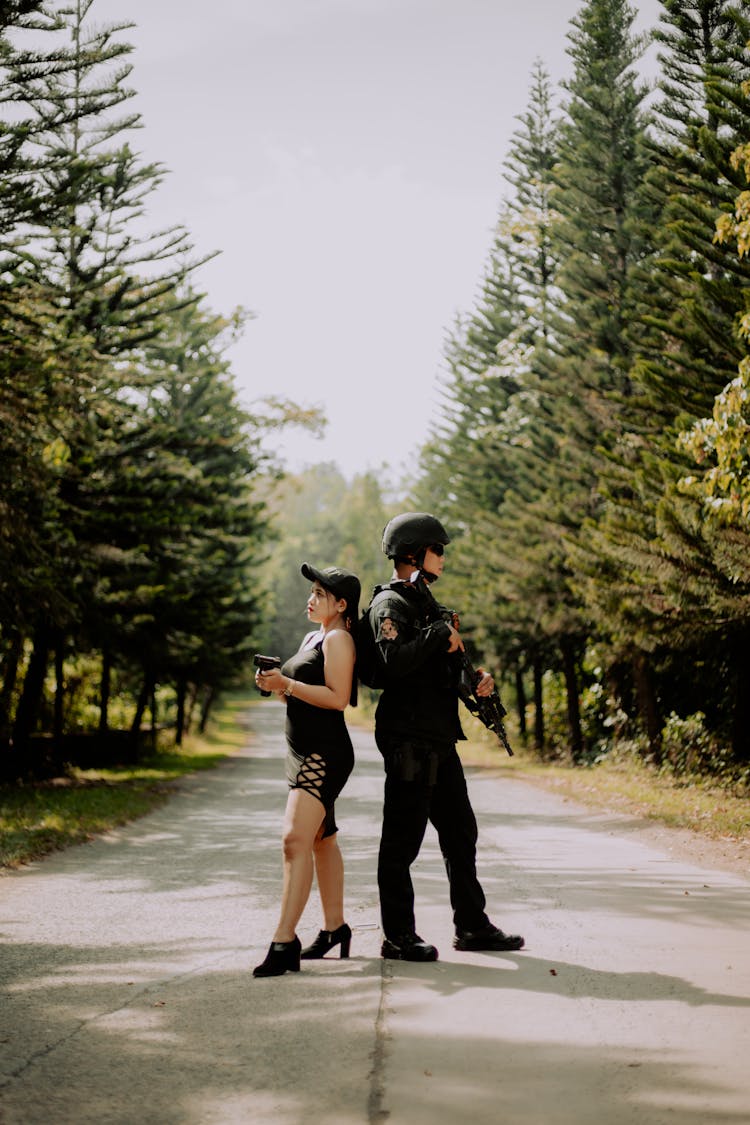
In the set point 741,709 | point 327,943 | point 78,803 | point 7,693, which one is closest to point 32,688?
point 78,803

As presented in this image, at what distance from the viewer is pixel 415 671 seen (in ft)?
18.1

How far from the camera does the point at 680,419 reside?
12805 millimetres

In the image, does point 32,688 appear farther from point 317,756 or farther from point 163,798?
point 317,756

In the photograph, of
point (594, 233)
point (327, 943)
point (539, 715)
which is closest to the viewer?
point (327, 943)

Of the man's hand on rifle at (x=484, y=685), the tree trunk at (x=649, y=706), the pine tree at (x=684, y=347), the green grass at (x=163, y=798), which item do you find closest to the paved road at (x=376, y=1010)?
the man's hand on rifle at (x=484, y=685)

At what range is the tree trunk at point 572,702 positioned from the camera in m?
25.5

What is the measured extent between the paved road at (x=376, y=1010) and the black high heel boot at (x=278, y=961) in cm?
6

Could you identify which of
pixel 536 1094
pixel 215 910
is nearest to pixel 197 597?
pixel 215 910

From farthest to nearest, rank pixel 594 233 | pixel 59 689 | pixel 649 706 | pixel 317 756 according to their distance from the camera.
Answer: pixel 59 689
pixel 594 233
pixel 649 706
pixel 317 756

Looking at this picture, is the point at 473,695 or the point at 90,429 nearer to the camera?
the point at 473,695

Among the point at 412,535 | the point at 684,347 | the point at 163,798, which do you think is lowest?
the point at 163,798

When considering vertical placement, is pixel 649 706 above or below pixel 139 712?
above

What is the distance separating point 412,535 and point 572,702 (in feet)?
69.9

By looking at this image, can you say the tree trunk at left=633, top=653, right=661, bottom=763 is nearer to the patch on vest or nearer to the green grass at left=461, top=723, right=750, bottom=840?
the green grass at left=461, top=723, right=750, bottom=840
